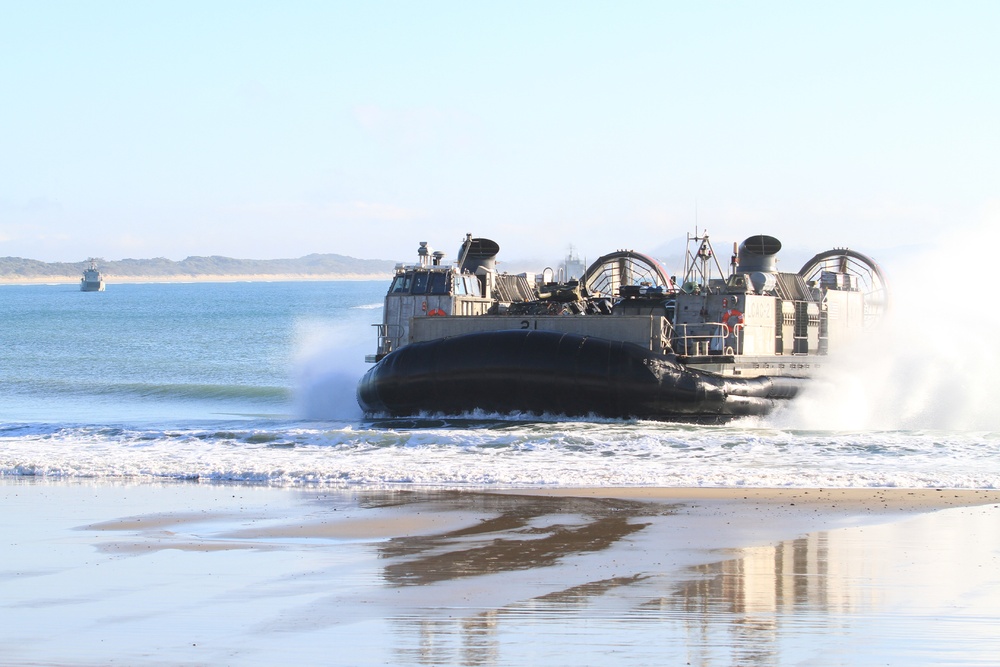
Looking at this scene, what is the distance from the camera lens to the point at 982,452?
39.1 feet

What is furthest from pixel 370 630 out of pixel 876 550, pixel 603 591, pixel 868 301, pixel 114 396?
pixel 114 396

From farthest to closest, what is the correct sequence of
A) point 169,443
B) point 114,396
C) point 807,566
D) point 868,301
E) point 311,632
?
point 114,396, point 868,301, point 169,443, point 807,566, point 311,632

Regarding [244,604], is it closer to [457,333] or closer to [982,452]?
[982,452]

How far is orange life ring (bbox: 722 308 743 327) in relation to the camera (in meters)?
15.4

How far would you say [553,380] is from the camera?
542 inches

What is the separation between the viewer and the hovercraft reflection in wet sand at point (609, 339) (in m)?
13.8

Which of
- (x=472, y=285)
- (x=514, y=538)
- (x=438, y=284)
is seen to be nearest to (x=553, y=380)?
(x=438, y=284)

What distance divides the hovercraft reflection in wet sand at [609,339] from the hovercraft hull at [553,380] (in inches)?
0.5

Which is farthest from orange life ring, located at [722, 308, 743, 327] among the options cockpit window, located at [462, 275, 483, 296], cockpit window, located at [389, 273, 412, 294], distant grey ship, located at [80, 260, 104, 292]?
distant grey ship, located at [80, 260, 104, 292]

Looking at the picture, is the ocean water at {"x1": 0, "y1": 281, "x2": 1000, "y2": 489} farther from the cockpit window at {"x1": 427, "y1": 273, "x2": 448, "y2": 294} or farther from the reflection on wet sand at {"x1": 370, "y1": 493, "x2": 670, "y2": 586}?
the cockpit window at {"x1": 427, "y1": 273, "x2": 448, "y2": 294}

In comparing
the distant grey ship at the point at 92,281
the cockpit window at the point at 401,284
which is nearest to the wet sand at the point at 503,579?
the cockpit window at the point at 401,284

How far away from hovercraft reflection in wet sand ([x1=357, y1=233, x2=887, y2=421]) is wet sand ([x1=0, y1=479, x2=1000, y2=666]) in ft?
15.8

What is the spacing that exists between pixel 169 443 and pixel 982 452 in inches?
322

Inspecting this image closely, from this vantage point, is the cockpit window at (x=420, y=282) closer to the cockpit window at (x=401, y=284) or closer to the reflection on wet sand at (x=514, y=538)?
the cockpit window at (x=401, y=284)
